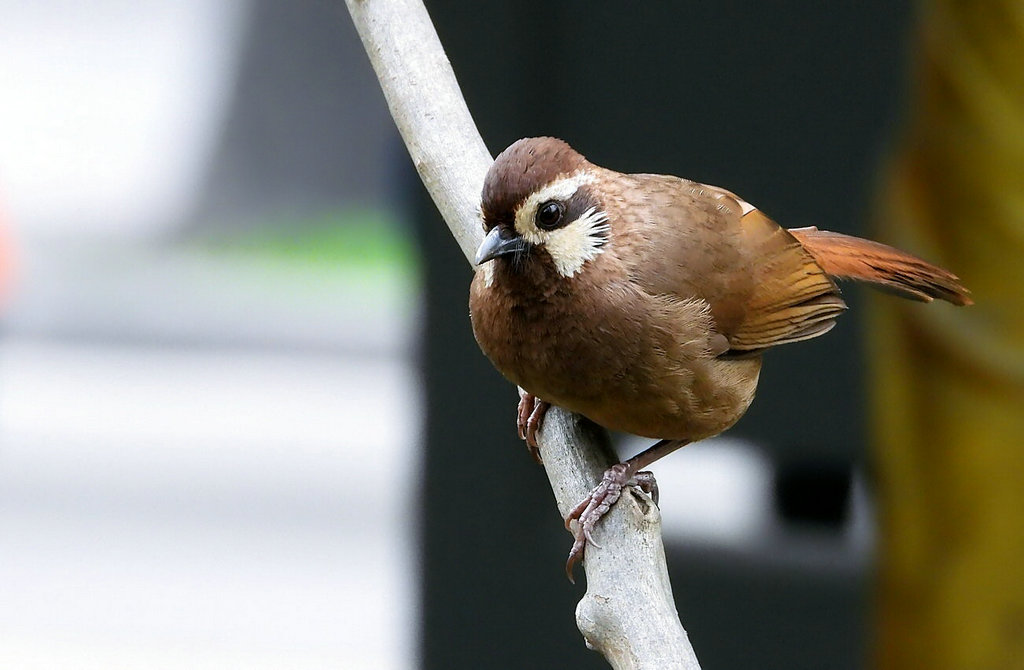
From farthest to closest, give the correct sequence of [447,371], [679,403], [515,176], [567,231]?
[447,371] < [679,403] < [567,231] < [515,176]

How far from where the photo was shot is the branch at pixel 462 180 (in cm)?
202

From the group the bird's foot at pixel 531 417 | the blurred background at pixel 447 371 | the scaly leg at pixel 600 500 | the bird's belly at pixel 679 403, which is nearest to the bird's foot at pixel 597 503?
the scaly leg at pixel 600 500

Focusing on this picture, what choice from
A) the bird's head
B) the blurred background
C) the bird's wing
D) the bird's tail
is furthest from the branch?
the blurred background

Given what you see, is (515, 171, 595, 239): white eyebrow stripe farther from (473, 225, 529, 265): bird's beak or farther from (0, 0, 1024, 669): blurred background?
(0, 0, 1024, 669): blurred background

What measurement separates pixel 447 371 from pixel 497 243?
94.3 inches

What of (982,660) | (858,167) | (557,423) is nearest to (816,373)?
(858,167)

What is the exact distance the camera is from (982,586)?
3873 millimetres

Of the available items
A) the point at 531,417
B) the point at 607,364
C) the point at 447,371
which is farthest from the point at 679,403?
the point at 447,371

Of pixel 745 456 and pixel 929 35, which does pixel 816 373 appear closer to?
pixel 745 456

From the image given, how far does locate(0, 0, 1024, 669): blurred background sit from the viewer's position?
12.7ft

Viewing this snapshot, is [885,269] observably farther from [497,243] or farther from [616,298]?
[497,243]

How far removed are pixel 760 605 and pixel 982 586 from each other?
856 millimetres

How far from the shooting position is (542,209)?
6.99 ft

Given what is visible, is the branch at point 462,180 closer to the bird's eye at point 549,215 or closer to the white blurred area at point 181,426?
the bird's eye at point 549,215
